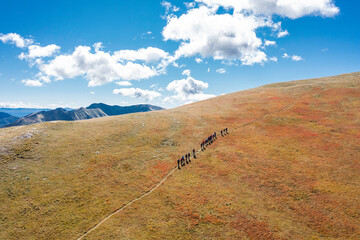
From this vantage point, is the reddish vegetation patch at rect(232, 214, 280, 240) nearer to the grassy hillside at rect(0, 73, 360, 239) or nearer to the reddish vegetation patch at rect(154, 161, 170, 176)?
the grassy hillside at rect(0, 73, 360, 239)

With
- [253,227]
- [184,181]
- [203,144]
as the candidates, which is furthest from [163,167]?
[253,227]

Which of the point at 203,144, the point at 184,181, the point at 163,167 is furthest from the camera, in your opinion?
the point at 203,144

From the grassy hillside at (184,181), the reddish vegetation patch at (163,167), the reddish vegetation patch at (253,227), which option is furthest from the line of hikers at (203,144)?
the reddish vegetation patch at (253,227)

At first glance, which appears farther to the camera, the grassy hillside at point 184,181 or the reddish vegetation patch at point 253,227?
the grassy hillside at point 184,181

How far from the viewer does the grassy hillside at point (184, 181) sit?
26.8m

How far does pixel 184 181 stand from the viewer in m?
37.0

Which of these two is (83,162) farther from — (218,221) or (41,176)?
(218,221)

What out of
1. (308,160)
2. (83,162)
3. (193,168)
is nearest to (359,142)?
(308,160)

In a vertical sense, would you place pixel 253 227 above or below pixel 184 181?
below

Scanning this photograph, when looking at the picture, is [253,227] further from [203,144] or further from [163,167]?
[203,144]

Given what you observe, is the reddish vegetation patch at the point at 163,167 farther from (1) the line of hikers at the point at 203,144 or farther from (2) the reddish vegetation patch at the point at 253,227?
(2) the reddish vegetation patch at the point at 253,227

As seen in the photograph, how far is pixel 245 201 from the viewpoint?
103 ft

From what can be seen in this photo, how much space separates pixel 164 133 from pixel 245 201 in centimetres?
3428

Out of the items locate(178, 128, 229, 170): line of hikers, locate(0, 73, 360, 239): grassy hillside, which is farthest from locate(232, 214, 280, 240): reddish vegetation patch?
locate(178, 128, 229, 170): line of hikers
